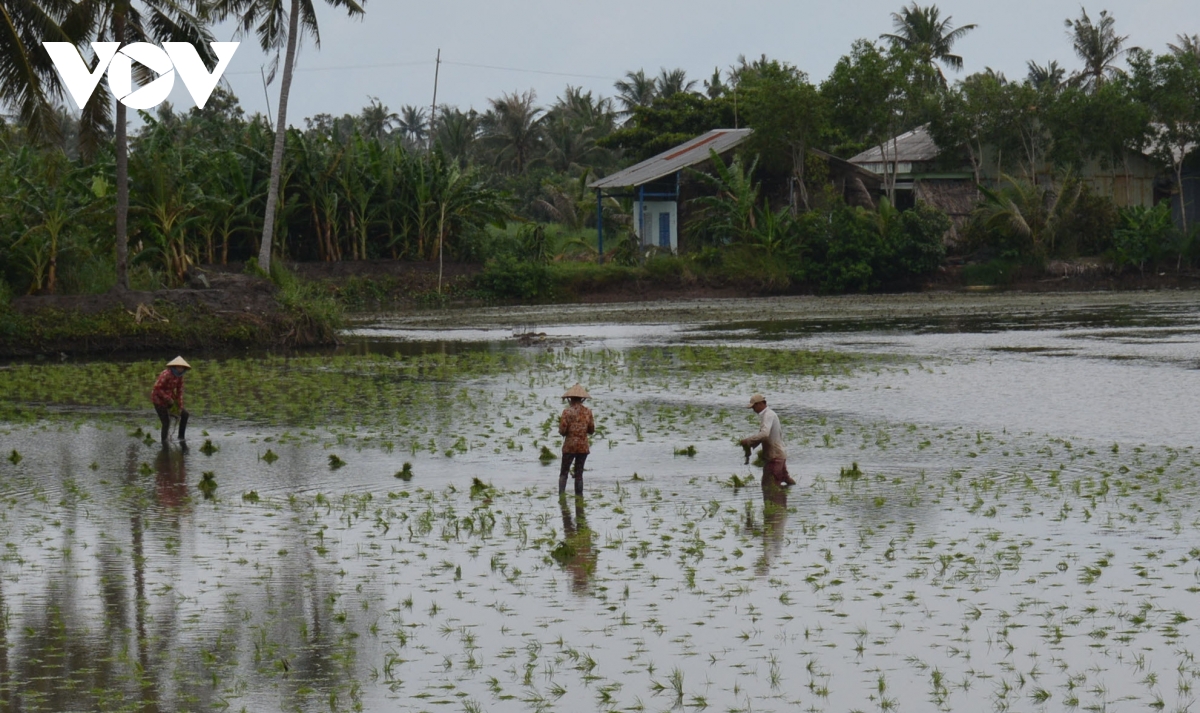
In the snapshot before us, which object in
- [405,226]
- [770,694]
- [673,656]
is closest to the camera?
[770,694]

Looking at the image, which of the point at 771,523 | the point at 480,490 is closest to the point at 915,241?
the point at 480,490

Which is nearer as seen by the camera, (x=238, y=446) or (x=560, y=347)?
(x=238, y=446)

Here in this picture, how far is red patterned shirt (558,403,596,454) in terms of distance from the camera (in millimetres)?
14484

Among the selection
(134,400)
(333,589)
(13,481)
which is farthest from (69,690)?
(134,400)

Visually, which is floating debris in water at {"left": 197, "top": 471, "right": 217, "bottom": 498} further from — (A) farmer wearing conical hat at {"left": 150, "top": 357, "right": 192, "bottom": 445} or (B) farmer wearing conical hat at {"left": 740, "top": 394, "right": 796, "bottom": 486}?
(B) farmer wearing conical hat at {"left": 740, "top": 394, "right": 796, "bottom": 486}

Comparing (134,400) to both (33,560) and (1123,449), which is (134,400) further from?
(1123,449)

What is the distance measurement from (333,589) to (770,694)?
402 cm

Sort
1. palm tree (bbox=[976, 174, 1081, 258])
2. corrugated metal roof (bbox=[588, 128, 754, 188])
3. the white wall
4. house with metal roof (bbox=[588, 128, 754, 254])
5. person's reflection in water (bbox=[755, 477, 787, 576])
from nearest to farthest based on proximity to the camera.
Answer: person's reflection in water (bbox=[755, 477, 787, 576]) → palm tree (bbox=[976, 174, 1081, 258]) → corrugated metal roof (bbox=[588, 128, 754, 188]) → house with metal roof (bbox=[588, 128, 754, 254]) → the white wall

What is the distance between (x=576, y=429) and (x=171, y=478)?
5.05 meters

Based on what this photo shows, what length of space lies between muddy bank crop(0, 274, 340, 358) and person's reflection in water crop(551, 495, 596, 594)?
74.1 ft

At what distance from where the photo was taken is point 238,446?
18797 millimetres

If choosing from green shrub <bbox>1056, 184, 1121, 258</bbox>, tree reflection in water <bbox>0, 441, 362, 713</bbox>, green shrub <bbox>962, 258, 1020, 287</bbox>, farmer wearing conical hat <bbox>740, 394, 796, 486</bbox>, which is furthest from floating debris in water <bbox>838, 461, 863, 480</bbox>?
green shrub <bbox>1056, 184, 1121, 258</bbox>

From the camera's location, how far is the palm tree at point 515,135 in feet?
271

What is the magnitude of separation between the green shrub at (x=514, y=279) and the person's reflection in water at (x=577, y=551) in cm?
3985
